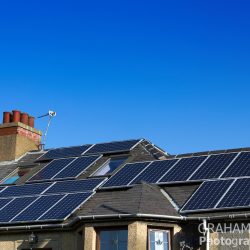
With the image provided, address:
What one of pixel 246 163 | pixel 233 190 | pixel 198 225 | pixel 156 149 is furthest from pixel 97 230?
pixel 156 149

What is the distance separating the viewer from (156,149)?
26.2 m

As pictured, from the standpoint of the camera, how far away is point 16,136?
93.5 ft

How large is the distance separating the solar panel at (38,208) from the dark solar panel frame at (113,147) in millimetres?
4612

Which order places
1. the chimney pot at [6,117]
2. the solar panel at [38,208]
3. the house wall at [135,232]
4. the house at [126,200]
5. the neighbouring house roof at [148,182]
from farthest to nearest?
the chimney pot at [6,117] < the solar panel at [38,208] < the neighbouring house roof at [148,182] < the house at [126,200] < the house wall at [135,232]

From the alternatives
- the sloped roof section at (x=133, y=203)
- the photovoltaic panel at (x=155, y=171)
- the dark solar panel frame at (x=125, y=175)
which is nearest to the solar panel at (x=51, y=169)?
the dark solar panel frame at (x=125, y=175)

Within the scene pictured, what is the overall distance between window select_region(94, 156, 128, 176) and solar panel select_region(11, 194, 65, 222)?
8.36 feet

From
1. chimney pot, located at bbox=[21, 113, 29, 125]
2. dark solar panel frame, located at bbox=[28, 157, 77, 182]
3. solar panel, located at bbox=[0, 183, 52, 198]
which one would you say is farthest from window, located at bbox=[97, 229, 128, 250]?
chimney pot, located at bbox=[21, 113, 29, 125]

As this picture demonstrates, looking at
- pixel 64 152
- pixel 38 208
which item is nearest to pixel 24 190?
pixel 38 208

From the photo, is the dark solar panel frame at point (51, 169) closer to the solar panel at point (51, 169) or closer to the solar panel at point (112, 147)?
the solar panel at point (51, 169)

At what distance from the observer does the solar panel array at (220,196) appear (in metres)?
16.8

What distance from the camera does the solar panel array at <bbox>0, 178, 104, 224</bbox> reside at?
19.5 metres

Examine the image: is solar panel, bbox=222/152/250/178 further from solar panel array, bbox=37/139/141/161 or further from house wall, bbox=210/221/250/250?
solar panel array, bbox=37/139/141/161

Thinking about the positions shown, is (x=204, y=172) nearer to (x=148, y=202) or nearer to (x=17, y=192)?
(x=148, y=202)

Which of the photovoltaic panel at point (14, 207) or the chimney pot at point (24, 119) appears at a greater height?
the chimney pot at point (24, 119)
